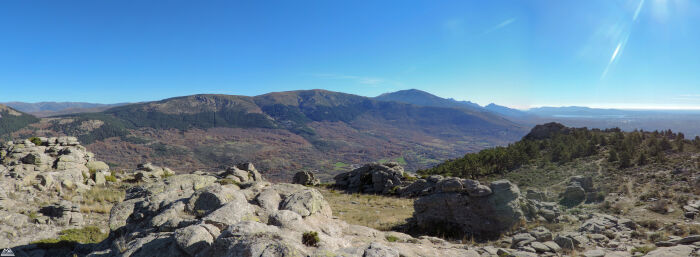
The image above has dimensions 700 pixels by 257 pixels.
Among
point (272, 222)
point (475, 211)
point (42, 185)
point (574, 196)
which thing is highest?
point (272, 222)

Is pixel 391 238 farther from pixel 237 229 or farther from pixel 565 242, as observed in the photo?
pixel 565 242

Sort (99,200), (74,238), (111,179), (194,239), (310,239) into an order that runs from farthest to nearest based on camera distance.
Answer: (111,179)
(99,200)
(74,238)
(310,239)
(194,239)

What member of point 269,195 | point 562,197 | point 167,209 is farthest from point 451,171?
point 167,209

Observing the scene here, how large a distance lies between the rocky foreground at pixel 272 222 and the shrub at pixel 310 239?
3 cm

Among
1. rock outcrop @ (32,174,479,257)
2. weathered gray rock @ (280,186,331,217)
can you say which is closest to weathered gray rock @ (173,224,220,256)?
rock outcrop @ (32,174,479,257)

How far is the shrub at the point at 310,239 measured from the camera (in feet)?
28.5

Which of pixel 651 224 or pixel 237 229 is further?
pixel 651 224

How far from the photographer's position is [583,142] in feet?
138

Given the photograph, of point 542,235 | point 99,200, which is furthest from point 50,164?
point 542,235

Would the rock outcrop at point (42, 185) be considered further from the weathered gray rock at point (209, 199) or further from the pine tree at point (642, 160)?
the pine tree at point (642, 160)

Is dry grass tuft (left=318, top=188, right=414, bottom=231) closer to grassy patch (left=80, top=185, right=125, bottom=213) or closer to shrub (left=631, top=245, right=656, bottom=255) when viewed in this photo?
shrub (left=631, top=245, right=656, bottom=255)

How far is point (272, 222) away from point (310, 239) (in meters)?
1.98

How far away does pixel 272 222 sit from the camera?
32.5 ft

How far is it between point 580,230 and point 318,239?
1771 centimetres
